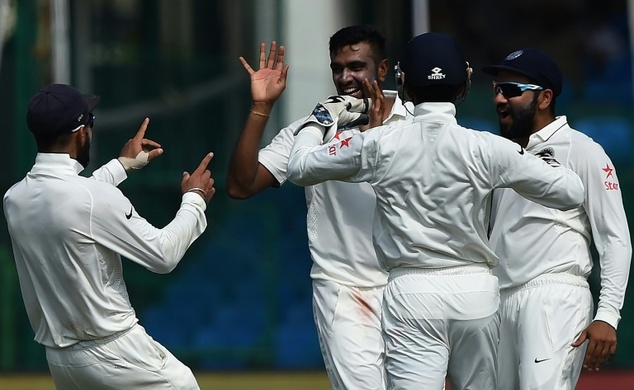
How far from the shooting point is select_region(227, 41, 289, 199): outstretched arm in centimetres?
584

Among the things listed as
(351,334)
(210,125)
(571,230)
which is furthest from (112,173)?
(210,125)

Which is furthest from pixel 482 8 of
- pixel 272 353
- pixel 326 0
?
pixel 272 353

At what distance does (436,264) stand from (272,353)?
519 centimetres

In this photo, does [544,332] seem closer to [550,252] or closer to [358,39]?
[550,252]

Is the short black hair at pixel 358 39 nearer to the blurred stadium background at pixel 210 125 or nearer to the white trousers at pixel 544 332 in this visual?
the white trousers at pixel 544 332

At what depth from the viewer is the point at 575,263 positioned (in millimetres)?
5672

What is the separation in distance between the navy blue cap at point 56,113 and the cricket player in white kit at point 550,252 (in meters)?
1.73

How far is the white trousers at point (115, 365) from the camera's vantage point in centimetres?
528

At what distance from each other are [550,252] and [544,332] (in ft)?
1.08

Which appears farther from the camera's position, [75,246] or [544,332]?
[544,332]

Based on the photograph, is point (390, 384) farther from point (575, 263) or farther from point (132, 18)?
point (132, 18)

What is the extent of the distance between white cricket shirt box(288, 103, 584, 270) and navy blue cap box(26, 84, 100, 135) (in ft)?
2.98

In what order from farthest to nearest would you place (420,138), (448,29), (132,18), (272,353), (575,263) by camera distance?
(448,29)
(132,18)
(272,353)
(575,263)
(420,138)

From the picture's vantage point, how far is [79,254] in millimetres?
5184
